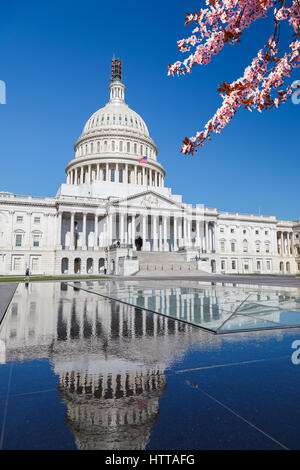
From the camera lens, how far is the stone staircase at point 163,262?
4988 cm

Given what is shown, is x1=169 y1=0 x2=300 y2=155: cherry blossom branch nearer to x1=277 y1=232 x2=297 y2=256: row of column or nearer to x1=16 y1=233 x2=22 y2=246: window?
x1=16 y1=233 x2=22 y2=246: window

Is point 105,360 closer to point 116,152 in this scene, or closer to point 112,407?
point 112,407

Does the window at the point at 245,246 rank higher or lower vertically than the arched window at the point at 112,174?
lower

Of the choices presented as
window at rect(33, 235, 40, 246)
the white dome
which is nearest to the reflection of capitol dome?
window at rect(33, 235, 40, 246)

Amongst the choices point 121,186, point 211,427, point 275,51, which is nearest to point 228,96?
point 275,51

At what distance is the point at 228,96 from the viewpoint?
5215 millimetres

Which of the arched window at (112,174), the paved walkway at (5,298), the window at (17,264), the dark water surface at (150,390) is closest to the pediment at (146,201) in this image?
the arched window at (112,174)

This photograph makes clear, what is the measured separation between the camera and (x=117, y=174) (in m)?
78.1

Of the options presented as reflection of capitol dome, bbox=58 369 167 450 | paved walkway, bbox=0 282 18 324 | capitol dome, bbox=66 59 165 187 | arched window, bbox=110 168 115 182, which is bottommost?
reflection of capitol dome, bbox=58 369 167 450

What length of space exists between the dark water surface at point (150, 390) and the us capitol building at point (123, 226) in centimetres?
4208

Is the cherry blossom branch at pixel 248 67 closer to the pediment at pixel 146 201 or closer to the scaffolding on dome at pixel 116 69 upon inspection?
the pediment at pixel 146 201

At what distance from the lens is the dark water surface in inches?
89.2

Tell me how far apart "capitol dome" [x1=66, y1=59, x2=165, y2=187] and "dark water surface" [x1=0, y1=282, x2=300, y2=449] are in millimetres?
74137
